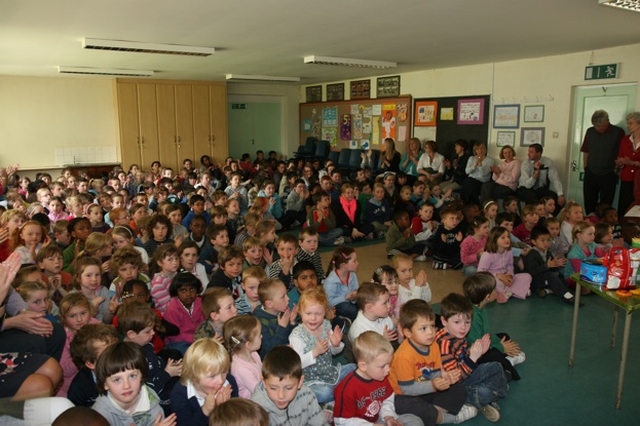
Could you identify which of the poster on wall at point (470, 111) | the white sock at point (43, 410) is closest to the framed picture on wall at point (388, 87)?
the poster on wall at point (470, 111)

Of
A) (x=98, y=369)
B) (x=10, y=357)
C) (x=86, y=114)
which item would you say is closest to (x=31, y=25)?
(x=10, y=357)

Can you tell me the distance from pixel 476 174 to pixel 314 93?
6.16 m

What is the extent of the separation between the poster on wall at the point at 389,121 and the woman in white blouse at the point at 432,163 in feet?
4.87

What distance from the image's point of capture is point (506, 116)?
834 cm

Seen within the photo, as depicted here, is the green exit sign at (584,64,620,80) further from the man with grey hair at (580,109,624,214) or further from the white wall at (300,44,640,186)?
the man with grey hair at (580,109,624,214)

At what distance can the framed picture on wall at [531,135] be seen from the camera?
790 cm

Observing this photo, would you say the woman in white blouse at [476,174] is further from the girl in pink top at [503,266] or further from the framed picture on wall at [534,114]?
the girl in pink top at [503,266]

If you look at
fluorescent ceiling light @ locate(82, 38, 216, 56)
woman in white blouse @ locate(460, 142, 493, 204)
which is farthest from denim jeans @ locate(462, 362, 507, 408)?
woman in white blouse @ locate(460, 142, 493, 204)

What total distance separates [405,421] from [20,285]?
2.42 meters

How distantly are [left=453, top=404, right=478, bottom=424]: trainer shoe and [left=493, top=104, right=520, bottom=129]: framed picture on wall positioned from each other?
21.1ft

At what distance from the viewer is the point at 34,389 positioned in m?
2.25

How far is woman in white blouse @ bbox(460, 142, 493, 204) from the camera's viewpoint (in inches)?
323

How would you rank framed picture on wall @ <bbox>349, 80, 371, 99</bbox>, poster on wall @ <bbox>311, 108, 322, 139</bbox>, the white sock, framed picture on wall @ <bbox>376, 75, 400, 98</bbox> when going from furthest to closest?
poster on wall @ <bbox>311, 108, 322, 139</bbox> < framed picture on wall @ <bbox>349, 80, 371, 99</bbox> < framed picture on wall @ <bbox>376, 75, 400, 98</bbox> < the white sock

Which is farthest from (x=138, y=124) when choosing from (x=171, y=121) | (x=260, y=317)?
(x=260, y=317)
